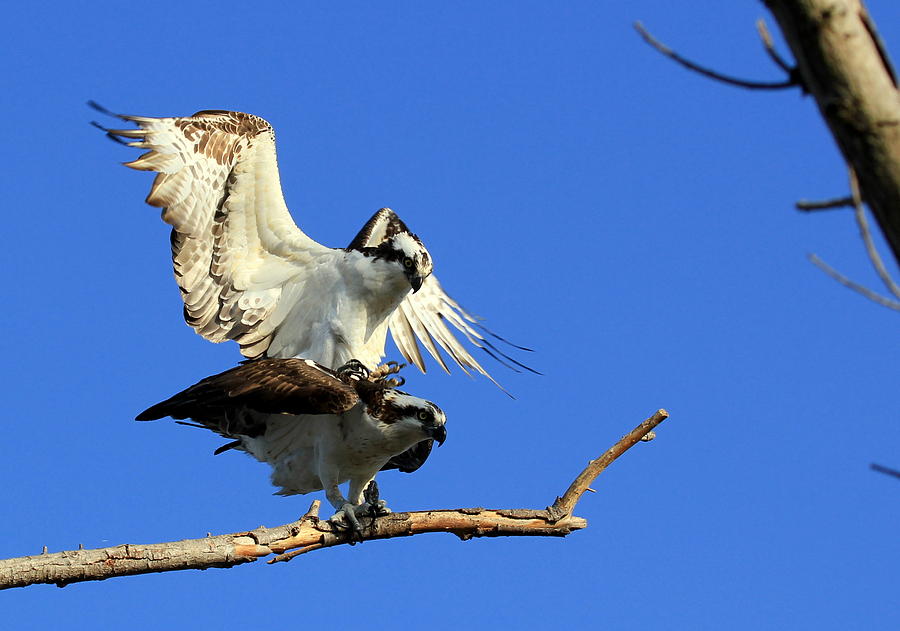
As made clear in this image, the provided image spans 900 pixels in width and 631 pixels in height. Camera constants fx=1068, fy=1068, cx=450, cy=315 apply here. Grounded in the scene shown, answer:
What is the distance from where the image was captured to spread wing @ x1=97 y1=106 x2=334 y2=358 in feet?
29.5

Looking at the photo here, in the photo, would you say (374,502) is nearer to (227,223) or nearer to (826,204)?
(227,223)

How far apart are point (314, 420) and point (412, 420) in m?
0.82

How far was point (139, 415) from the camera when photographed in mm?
7824

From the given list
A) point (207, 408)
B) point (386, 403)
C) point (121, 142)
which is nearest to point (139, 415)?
point (207, 408)

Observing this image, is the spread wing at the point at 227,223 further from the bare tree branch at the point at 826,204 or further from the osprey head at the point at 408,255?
the bare tree branch at the point at 826,204

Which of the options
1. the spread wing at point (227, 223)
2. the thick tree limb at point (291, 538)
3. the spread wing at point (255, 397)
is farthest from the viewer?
the spread wing at point (227, 223)

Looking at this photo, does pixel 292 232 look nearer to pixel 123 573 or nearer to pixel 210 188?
pixel 210 188

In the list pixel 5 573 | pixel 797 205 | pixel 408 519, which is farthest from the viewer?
Result: pixel 408 519

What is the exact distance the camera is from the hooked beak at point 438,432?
756 cm

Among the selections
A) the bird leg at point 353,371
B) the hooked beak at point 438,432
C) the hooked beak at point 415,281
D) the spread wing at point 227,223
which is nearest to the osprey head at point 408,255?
the hooked beak at point 415,281

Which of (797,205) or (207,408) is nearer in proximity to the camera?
(797,205)

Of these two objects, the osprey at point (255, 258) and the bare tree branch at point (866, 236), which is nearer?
the bare tree branch at point (866, 236)

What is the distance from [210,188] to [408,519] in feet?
11.9

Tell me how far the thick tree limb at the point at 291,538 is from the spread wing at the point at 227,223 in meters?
2.81
